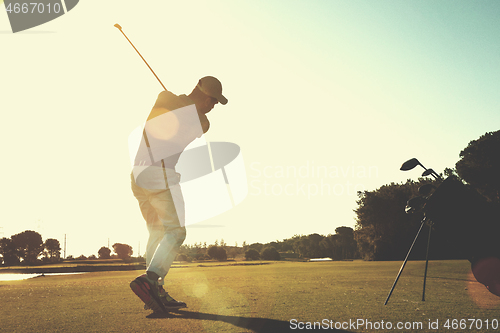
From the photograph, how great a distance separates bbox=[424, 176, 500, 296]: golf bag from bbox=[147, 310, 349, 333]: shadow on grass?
5.71 feet

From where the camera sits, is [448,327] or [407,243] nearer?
[448,327]

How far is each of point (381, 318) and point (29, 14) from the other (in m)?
6.81

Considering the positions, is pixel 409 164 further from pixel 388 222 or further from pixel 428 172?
pixel 388 222

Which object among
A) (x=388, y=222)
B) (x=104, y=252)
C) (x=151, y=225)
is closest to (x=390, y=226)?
(x=388, y=222)

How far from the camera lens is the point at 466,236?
3.80m

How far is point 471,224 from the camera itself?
3775mm

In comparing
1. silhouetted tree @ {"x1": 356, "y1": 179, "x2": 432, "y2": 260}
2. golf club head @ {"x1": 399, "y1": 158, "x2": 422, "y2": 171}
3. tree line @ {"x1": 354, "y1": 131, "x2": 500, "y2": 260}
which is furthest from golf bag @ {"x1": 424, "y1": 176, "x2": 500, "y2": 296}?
silhouetted tree @ {"x1": 356, "y1": 179, "x2": 432, "y2": 260}

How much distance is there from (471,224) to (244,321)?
2.72 metres

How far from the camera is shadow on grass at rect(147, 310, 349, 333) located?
3.47 metres

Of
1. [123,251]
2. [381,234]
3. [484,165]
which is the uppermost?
[484,165]

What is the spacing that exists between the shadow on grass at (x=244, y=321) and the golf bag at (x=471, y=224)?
5.71ft

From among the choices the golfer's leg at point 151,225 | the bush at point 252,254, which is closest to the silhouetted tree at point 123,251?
the bush at point 252,254

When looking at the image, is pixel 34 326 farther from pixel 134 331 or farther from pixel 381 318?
pixel 381 318

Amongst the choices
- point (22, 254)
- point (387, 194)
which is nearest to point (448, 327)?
point (387, 194)
